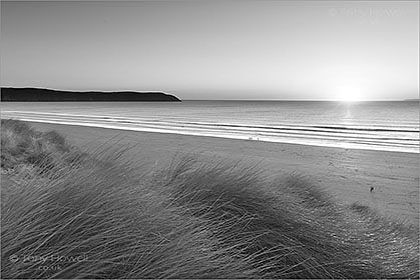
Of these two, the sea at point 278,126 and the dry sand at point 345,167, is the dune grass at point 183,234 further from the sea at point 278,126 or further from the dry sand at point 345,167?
the sea at point 278,126

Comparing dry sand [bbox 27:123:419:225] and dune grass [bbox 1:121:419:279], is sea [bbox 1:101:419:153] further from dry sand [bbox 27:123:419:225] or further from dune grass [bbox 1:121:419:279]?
dune grass [bbox 1:121:419:279]

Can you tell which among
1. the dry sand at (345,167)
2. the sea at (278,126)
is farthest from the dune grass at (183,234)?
the sea at (278,126)

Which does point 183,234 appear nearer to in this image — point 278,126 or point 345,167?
point 345,167

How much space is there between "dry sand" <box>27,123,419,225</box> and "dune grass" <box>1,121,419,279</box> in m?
1.68

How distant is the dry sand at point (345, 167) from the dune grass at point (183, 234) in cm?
168

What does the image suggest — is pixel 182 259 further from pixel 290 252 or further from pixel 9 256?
pixel 290 252

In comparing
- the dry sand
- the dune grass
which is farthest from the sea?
the dune grass

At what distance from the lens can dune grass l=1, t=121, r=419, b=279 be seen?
204cm

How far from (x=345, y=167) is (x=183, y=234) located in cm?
819

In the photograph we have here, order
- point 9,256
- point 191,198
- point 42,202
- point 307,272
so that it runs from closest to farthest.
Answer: point 9,256, point 42,202, point 307,272, point 191,198

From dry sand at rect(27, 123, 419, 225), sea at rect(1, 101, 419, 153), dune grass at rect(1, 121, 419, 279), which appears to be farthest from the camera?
sea at rect(1, 101, 419, 153)

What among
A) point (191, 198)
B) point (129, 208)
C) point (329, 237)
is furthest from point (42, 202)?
point (329, 237)

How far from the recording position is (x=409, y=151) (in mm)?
13781

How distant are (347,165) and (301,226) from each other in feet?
24.8
